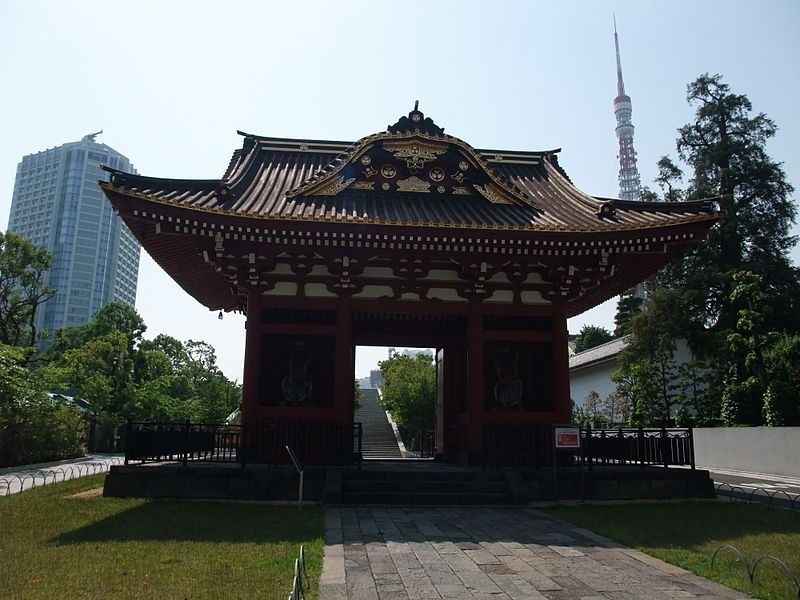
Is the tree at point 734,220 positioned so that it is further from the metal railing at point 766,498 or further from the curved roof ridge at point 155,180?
the curved roof ridge at point 155,180

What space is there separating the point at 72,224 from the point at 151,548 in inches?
3149

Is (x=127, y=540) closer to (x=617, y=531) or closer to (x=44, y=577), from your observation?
(x=44, y=577)

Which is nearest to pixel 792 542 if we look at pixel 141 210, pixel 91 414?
pixel 141 210

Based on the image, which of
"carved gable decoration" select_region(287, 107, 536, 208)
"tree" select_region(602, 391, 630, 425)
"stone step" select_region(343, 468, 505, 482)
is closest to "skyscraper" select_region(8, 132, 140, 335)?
"tree" select_region(602, 391, 630, 425)

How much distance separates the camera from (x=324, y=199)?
49.9 ft

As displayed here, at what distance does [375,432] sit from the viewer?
3978cm

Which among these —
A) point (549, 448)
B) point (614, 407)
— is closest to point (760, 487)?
point (549, 448)

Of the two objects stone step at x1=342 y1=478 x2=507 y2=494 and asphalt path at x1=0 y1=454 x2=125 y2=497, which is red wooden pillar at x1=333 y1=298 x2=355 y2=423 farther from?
asphalt path at x1=0 y1=454 x2=125 y2=497

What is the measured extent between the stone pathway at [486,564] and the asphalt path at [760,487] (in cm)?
622

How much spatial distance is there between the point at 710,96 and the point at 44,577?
39649mm

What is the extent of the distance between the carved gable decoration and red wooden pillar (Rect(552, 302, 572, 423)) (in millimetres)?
3169

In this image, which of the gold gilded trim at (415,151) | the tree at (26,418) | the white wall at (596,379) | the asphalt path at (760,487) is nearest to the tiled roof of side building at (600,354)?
the white wall at (596,379)

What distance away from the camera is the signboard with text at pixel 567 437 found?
40.2ft

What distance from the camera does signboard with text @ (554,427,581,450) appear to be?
1224 cm
